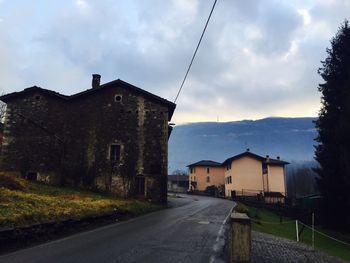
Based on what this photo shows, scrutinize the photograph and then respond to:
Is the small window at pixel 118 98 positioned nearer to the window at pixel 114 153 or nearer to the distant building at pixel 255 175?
the window at pixel 114 153

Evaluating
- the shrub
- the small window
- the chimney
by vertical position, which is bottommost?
the shrub

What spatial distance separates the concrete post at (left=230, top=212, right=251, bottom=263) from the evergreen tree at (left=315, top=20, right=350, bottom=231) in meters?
19.9

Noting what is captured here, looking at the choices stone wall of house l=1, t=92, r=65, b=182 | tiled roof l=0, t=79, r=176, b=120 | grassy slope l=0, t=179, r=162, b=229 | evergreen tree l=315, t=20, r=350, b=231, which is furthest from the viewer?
tiled roof l=0, t=79, r=176, b=120

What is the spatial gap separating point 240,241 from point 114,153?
24.9 meters

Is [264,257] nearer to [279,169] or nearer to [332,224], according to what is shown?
[332,224]

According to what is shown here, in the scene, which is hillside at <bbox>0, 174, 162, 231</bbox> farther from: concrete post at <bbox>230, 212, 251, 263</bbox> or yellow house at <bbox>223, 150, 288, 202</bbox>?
yellow house at <bbox>223, 150, 288, 202</bbox>

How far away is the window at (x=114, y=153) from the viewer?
3306 centimetres

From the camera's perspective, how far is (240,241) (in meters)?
9.51

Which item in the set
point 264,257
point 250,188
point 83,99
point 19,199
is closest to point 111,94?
point 83,99

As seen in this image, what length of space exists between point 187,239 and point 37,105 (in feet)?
85.6

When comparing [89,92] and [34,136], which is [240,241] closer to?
[89,92]

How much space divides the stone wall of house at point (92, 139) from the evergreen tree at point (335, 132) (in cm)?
1380

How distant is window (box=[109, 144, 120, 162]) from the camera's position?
33062 millimetres

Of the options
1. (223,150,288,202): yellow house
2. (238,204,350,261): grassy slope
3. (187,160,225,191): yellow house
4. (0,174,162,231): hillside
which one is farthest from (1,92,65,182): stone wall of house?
(187,160,225,191): yellow house
